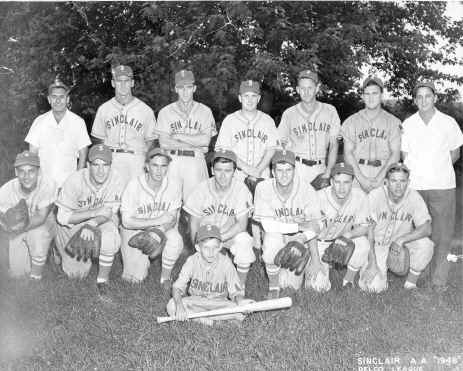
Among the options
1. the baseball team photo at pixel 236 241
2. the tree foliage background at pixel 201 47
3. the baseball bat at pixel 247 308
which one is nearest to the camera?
the baseball team photo at pixel 236 241

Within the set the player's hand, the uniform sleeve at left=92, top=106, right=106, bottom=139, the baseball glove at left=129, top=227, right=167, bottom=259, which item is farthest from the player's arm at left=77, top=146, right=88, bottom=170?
the player's hand

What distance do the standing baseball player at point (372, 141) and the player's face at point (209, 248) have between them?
6.40 ft

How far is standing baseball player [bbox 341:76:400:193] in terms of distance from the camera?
5.81 meters

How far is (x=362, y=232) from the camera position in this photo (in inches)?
213

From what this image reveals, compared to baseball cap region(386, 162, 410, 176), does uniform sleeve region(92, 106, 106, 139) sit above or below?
above

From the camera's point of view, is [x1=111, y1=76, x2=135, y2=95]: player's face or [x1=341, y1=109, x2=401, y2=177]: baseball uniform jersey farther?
[x1=111, y1=76, x2=135, y2=95]: player's face

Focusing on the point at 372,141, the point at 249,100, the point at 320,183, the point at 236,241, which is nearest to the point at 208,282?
the point at 236,241

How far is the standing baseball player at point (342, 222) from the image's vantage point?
5.34 metres

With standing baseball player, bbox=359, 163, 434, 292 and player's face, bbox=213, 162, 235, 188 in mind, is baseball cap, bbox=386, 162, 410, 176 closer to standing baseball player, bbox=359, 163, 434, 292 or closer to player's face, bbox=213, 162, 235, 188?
standing baseball player, bbox=359, 163, 434, 292

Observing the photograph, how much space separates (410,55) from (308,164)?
649cm

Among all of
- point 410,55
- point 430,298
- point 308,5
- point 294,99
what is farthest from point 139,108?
point 410,55

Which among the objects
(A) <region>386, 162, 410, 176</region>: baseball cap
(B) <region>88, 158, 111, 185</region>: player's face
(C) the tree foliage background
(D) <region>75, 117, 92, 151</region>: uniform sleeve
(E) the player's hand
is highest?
(C) the tree foliage background

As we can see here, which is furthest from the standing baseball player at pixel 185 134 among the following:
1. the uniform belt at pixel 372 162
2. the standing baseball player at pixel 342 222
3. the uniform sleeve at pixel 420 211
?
the uniform sleeve at pixel 420 211

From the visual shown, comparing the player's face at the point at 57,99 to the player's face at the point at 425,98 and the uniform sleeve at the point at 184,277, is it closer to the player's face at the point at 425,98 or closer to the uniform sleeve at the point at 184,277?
the uniform sleeve at the point at 184,277
